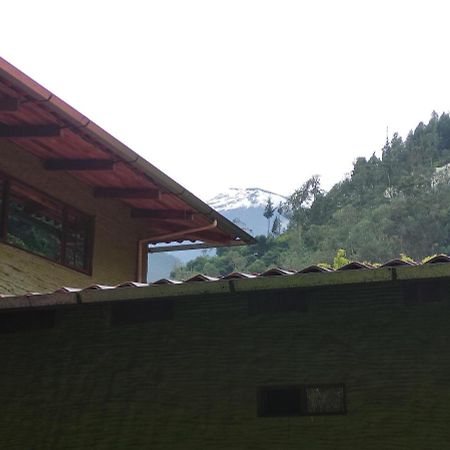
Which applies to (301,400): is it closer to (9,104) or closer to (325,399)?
(325,399)

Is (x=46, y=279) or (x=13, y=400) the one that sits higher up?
(x=46, y=279)

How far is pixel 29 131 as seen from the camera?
8688mm

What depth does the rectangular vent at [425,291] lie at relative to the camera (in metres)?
6.39

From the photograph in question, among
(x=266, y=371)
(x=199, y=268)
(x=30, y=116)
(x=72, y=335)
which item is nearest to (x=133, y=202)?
(x=30, y=116)

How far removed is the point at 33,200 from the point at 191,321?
11.2ft

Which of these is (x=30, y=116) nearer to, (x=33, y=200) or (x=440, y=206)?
(x=33, y=200)

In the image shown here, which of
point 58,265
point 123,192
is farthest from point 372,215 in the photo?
point 58,265

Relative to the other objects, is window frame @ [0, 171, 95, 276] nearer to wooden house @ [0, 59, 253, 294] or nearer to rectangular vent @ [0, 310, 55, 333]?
wooden house @ [0, 59, 253, 294]

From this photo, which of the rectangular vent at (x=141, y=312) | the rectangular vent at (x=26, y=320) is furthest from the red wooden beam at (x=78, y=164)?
the rectangular vent at (x=141, y=312)

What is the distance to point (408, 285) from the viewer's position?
6508mm

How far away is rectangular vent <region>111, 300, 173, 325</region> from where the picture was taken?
7.27 meters

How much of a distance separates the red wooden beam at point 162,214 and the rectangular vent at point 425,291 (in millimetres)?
5417

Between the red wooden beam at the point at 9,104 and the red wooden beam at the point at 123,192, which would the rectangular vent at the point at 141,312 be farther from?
Answer: the red wooden beam at the point at 123,192

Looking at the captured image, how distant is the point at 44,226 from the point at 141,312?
117 inches
